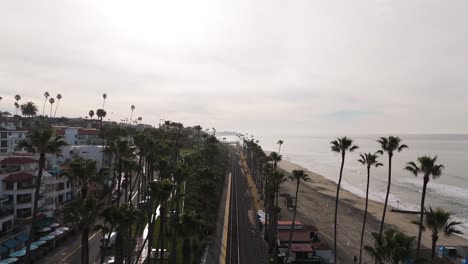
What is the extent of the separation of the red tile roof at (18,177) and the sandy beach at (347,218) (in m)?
48.3

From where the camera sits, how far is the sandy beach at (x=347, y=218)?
6400 cm

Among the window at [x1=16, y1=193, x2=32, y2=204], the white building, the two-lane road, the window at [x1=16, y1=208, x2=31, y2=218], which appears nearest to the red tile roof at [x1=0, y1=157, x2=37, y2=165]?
the window at [x1=16, y1=193, x2=32, y2=204]

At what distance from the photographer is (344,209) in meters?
87.9

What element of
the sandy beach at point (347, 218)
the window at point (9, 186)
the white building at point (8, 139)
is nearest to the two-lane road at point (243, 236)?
the sandy beach at point (347, 218)

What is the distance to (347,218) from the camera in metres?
79.7

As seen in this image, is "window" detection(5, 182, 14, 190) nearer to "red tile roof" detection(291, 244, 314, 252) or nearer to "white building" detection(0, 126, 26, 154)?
"white building" detection(0, 126, 26, 154)

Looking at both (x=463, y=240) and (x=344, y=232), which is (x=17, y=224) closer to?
(x=344, y=232)

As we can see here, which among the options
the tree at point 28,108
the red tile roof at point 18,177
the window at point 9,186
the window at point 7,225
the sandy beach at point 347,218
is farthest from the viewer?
the tree at point 28,108

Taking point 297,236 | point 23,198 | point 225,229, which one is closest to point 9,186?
point 23,198

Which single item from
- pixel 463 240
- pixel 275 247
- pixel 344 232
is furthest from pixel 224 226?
pixel 463 240

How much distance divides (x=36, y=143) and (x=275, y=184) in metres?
32.6

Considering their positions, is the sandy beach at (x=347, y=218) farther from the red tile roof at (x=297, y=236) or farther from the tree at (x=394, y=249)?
the tree at (x=394, y=249)

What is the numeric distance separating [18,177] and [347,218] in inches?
2526

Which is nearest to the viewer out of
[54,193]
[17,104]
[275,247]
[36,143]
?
[36,143]
